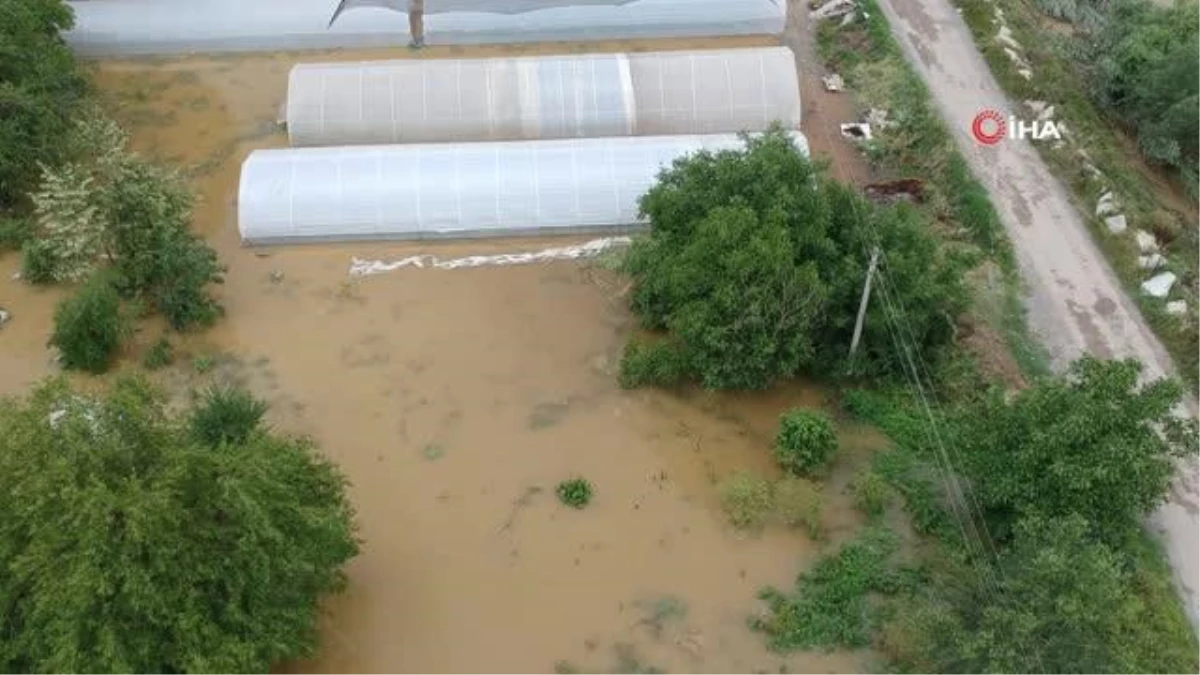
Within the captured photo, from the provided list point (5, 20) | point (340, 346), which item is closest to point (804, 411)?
point (340, 346)

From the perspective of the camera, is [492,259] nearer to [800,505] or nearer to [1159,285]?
[800,505]

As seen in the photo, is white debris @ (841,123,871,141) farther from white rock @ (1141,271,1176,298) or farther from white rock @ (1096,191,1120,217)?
white rock @ (1141,271,1176,298)

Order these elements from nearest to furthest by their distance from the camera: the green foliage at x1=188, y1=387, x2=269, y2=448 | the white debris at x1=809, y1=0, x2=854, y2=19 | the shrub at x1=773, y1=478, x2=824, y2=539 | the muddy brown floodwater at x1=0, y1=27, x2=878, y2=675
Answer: the muddy brown floodwater at x1=0, y1=27, x2=878, y2=675
the green foliage at x1=188, y1=387, x2=269, y2=448
the shrub at x1=773, y1=478, x2=824, y2=539
the white debris at x1=809, y1=0, x2=854, y2=19

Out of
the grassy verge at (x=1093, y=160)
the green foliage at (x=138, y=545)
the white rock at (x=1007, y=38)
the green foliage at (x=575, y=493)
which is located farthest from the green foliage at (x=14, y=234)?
the white rock at (x=1007, y=38)

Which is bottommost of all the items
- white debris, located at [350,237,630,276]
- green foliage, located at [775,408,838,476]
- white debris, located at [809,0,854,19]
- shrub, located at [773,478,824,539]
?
shrub, located at [773,478,824,539]

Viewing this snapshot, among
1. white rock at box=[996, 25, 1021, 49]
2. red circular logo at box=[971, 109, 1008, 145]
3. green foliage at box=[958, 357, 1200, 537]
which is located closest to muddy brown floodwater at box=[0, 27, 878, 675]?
green foliage at box=[958, 357, 1200, 537]

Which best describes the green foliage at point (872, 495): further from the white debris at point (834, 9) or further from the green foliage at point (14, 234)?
the green foliage at point (14, 234)

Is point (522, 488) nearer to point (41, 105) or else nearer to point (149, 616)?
point (149, 616)

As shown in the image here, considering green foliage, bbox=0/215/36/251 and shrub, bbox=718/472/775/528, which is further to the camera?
green foliage, bbox=0/215/36/251
